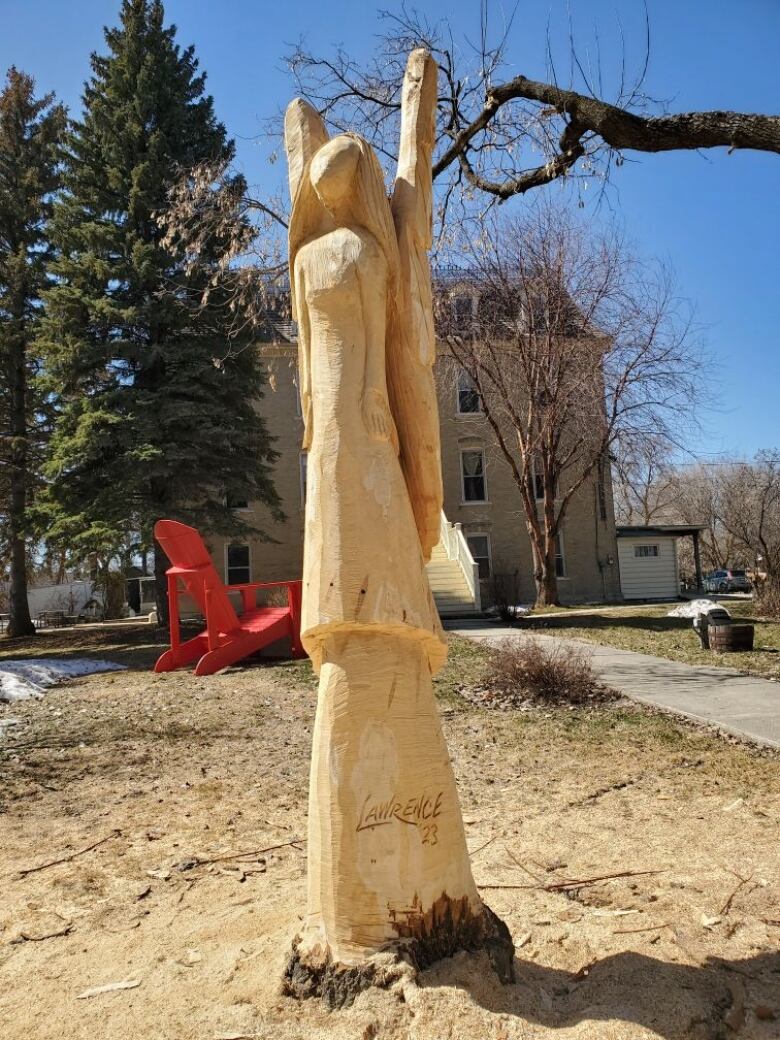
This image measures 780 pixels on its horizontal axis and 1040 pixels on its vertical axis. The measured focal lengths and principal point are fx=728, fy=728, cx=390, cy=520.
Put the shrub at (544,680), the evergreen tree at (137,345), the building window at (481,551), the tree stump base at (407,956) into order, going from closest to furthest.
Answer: the tree stump base at (407,956), the shrub at (544,680), the evergreen tree at (137,345), the building window at (481,551)

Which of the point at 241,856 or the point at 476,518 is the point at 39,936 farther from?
the point at 476,518

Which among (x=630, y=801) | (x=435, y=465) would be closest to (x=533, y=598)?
(x=630, y=801)

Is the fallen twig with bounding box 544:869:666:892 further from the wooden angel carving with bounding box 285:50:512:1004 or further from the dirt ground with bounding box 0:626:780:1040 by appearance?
the wooden angel carving with bounding box 285:50:512:1004

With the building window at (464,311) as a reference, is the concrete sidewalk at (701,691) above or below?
A: below

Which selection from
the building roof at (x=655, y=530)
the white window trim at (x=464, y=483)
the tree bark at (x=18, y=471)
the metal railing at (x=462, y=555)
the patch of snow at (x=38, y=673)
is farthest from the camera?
the building roof at (x=655, y=530)

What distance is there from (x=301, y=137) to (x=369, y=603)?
1.87 metres

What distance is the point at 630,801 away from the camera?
476 centimetres

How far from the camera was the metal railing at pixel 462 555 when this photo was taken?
2130 centimetres

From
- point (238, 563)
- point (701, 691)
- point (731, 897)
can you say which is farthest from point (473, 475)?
point (731, 897)

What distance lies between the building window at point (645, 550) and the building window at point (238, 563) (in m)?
15.7

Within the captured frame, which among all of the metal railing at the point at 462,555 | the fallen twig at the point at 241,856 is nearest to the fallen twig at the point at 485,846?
the fallen twig at the point at 241,856

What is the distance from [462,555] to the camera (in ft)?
74.5

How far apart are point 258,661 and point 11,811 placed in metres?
7.63

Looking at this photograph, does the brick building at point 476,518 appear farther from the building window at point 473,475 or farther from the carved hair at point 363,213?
the carved hair at point 363,213
